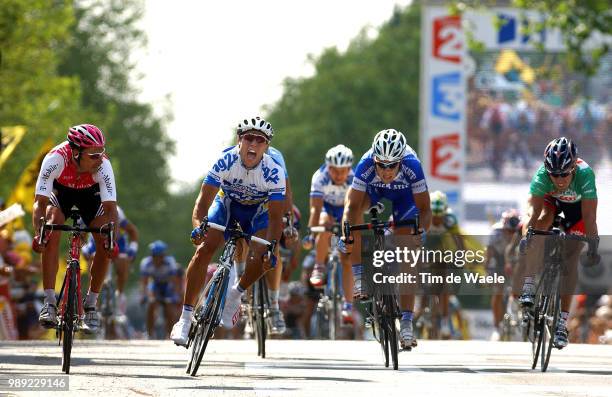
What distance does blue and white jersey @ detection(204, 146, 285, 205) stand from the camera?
16062 mm

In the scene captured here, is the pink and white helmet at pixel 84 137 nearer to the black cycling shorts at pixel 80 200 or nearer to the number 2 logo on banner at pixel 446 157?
the black cycling shorts at pixel 80 200

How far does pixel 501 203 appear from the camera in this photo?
5694cm

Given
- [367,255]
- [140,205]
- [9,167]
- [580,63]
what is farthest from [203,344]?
[140,205]

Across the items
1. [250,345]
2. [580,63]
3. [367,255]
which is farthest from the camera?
[580,63]

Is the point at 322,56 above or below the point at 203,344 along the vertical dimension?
above

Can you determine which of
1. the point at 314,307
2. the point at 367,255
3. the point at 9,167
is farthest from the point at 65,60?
the point at 367,255

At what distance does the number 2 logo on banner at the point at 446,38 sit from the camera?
5447 cm

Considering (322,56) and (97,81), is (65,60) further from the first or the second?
(322,56)

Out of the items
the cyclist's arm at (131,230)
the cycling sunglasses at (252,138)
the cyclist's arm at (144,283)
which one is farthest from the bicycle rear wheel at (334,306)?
the cyclist's arm at (144,283)

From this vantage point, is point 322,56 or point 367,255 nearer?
point 367,255

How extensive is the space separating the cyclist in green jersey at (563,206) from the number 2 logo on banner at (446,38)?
37.4 metres

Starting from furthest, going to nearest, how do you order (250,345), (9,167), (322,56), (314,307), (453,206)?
(322,56), (453,206), (9,167), (314,307), (250,345)

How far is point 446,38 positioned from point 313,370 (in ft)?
126

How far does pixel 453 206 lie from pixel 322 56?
29495mm
